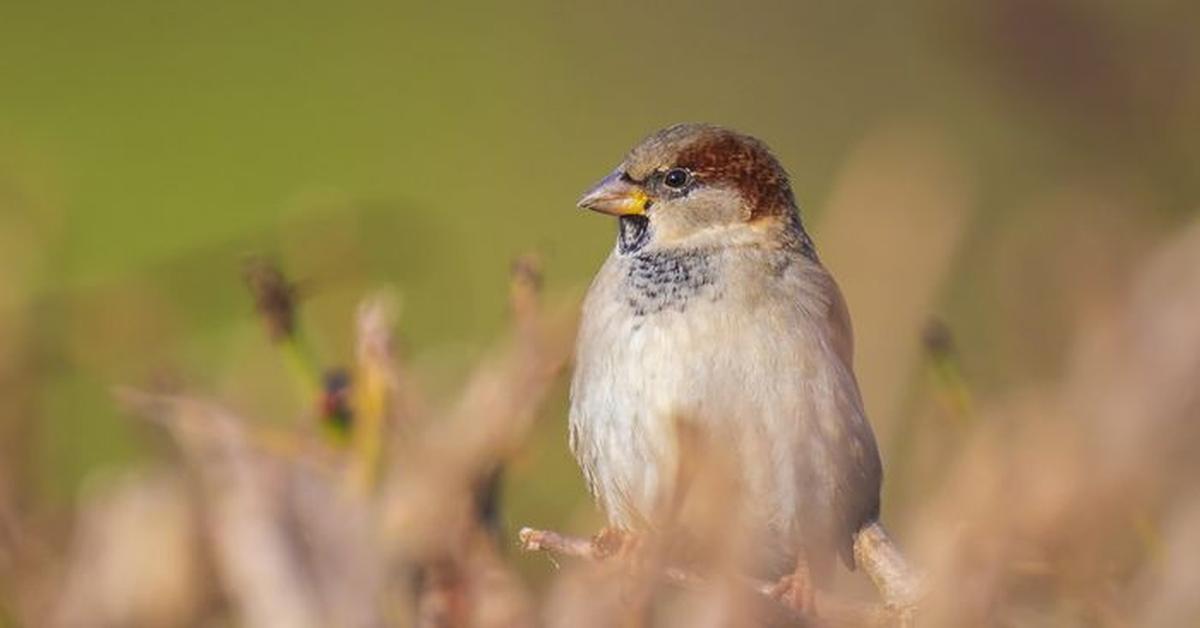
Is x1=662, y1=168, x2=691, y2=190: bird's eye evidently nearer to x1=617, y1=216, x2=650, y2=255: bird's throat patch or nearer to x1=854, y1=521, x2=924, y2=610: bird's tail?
x1=617, y1=216, x2=650, y2=255: bird's throat patch

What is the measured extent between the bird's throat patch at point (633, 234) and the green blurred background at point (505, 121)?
173 millimetres

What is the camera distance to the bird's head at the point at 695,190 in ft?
6.64

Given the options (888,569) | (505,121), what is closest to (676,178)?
(888,569)

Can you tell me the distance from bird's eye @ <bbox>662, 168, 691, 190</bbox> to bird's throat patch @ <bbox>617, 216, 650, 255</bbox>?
4 centimetres

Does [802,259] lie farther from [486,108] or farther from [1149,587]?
[486,108]

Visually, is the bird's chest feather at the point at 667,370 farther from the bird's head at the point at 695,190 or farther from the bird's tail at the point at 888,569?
the bird's tail at the point at 888,569

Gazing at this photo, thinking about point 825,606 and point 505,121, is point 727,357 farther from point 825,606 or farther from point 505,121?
point 505,121

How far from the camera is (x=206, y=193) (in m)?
3.75

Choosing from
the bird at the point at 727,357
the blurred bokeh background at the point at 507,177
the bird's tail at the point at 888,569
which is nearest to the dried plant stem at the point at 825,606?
the bird's tail at the point at 888,569

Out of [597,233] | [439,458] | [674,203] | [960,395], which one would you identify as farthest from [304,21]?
[439,458]

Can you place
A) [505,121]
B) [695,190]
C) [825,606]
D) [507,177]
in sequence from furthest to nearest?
1. [505,121]
2. [507,177]
3. [695,190]
4. [825,606]

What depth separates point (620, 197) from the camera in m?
2.04

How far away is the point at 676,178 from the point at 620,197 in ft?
0.18

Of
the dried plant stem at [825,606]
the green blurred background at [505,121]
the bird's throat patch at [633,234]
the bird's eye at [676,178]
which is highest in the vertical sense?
the bird's eye at [676,178]
